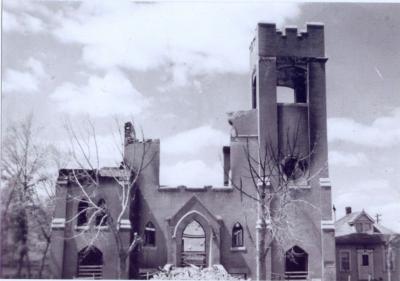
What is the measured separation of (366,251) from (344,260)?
1.62 m

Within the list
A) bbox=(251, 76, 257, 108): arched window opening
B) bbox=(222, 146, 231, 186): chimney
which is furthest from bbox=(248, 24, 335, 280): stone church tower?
bbox=(222, 146, 231, 186): chimney

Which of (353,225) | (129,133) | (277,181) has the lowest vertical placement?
(353,225)

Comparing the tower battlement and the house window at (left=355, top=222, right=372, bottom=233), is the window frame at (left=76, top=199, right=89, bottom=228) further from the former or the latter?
the house window at (left=355, top=222, right=372, bottom=233)

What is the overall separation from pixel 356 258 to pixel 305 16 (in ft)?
54.3

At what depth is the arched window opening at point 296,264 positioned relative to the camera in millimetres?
31828

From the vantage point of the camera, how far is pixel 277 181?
3250cm

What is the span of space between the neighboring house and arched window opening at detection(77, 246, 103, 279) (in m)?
14.8

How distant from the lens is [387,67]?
1094 inches

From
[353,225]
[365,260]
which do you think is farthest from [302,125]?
[365,260]

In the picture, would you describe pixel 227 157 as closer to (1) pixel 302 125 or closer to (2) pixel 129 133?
(1) pixel 302 125

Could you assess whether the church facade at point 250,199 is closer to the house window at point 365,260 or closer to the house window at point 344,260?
the house window at point 344,260

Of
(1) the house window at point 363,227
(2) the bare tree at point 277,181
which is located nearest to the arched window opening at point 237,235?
(2) the bare tree at point 277,181

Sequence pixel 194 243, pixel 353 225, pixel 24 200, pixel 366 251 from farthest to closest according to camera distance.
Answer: pixel 194 243 → pixel 353 225 → pixel 366 251 → pixel 24 200

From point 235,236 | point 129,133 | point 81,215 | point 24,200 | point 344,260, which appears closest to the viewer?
point 24,200
